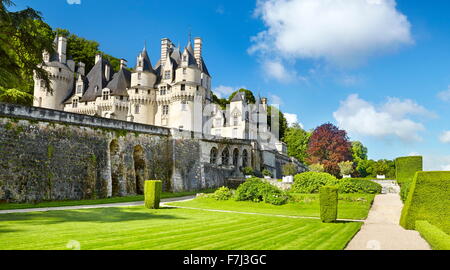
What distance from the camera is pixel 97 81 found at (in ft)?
161

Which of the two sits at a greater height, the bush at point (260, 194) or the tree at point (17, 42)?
the tree at point (17, 42)

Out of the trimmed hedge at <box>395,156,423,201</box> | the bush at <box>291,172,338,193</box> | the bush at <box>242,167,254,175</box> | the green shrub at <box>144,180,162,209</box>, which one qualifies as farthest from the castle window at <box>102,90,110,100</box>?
the trimmed hedge at <box>395,156,423,201</box>

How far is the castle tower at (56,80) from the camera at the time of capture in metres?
46.9

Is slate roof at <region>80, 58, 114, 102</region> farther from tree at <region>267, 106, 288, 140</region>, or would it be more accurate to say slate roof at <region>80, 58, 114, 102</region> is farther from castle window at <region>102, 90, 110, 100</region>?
tree at <region>267, 106, 288, 140</region>

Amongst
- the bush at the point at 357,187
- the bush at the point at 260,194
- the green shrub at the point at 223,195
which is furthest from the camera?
the bush at the point at 357,187

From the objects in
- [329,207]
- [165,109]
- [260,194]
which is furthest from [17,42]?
[165,109]

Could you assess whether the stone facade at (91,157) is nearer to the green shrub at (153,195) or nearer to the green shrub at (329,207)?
the green shrub at (153,195)

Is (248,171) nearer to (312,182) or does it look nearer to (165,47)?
(312,182)

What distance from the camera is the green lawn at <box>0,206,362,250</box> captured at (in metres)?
8.95

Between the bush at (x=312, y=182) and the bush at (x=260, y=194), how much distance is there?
4.57 metres

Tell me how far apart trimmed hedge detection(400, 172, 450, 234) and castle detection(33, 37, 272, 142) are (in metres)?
33.2

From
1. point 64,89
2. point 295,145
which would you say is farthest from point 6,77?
point 295,145

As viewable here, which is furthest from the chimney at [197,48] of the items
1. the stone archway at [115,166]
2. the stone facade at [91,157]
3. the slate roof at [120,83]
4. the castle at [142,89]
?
the stone archway at [115,166]

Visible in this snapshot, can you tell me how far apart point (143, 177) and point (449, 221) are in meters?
24.3
